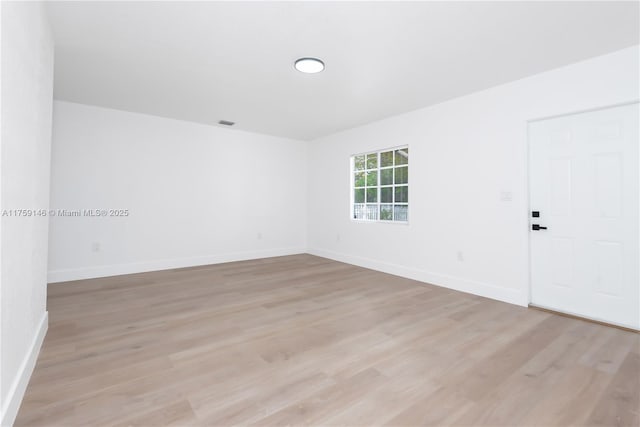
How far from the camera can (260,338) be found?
7.85 ft

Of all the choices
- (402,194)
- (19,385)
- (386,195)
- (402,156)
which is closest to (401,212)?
(402,194)

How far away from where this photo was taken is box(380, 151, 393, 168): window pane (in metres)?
4.92

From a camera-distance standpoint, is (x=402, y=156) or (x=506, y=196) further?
(x=402, y=156)

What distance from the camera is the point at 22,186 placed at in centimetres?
165

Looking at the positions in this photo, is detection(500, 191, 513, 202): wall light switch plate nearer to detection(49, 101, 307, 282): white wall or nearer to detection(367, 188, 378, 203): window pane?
detection(367, 188, 378, 203): window pane

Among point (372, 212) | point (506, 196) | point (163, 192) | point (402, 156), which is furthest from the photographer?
point (372, 212)

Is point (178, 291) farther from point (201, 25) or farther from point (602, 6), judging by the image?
point (602, 6)

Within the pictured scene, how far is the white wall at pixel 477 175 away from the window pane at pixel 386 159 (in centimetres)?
19

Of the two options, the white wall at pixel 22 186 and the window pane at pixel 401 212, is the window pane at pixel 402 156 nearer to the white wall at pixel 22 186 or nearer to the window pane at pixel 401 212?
the window pane at pixel 401 212

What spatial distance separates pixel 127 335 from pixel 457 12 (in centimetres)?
362

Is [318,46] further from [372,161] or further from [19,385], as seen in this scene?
[19,385]

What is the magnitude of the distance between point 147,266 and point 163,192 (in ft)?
4.04

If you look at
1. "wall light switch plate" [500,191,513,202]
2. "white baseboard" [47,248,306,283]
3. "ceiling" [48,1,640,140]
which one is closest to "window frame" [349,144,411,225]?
"ceiling" [48,1,640,140]

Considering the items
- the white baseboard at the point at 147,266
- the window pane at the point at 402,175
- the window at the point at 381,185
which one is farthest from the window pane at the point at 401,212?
the white baseboard at the point at 147,266
